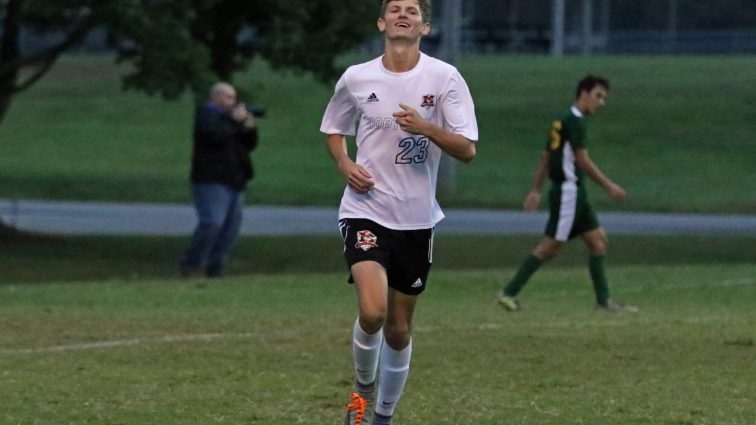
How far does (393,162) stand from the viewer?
25.5 feet

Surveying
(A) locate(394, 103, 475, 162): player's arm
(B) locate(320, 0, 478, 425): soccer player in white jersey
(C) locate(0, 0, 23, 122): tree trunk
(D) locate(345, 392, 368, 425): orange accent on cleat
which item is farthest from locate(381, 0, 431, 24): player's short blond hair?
(C) locate(0, 0, 23, 122): tree trunk

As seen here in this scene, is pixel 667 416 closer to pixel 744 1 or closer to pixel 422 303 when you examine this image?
pixel 422 303

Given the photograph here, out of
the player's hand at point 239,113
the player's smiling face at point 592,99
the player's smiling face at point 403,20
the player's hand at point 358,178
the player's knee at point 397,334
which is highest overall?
the player's smiling face at point 403,20

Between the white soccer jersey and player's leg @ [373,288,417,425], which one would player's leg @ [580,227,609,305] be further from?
the white soccer jersey

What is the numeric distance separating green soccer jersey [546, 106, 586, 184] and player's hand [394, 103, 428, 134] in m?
6.77

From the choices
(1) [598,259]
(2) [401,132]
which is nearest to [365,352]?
(2) [401,132]

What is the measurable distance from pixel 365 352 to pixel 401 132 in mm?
1041

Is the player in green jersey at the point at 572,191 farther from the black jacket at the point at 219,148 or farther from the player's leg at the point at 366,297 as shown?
the player's leg at the point at 366,297

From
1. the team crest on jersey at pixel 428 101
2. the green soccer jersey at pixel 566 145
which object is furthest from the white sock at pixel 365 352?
the green soccer jersey at pixel 566 145

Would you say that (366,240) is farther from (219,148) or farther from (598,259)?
(219,148)

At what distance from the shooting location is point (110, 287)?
17.5 meters

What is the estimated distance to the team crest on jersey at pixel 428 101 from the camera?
25.4 feet

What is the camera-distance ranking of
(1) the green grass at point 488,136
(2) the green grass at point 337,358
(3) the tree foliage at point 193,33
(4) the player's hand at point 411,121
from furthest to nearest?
(1) the green grass at point 488,136
(3) the tree foliage at point 193,33
(2) the green grass at point 337,358
(4) the player's hand at point 411,121

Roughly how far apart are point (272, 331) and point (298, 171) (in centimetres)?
3169
